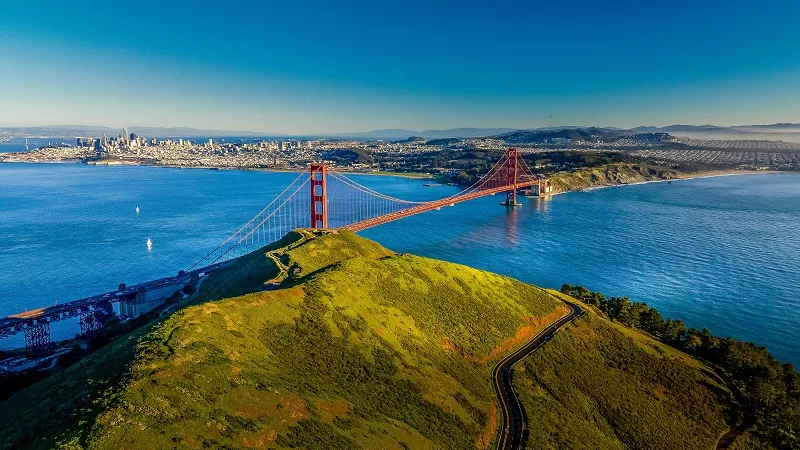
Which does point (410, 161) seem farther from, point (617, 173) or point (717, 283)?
point (717, 283)

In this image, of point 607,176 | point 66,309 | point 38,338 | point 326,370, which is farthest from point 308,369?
point 607,176

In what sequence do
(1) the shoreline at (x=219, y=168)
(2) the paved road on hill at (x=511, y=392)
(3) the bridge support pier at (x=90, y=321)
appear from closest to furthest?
(2) the paved road on hill at (x=511, y=392) < (3) the bridge support pier at (x=90, y=321) < (1) the shoreline at (x=219, y=168)

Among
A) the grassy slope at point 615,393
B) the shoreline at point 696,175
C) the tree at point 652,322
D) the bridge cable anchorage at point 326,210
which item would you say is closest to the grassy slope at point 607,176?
the shoreline at point 696,175

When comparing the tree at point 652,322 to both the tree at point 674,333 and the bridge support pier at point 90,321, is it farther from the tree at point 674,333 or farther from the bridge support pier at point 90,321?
the bridge support pier at point 90,321

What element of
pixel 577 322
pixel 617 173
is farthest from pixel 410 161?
pixel 577 322

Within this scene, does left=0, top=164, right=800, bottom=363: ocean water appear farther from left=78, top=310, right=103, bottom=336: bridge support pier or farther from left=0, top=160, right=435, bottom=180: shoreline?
left=0, top=160, right=435, bottom=180: shoreline
